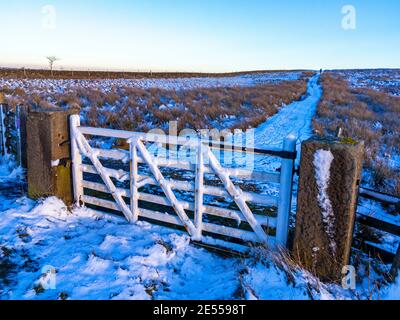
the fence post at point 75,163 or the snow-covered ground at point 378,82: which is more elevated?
the snow-covered ground at point 378,82

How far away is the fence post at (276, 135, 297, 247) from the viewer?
4.21 m

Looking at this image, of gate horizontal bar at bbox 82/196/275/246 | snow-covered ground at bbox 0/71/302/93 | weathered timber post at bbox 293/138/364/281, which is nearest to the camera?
weathered timber post at bbox 293/138/364/281

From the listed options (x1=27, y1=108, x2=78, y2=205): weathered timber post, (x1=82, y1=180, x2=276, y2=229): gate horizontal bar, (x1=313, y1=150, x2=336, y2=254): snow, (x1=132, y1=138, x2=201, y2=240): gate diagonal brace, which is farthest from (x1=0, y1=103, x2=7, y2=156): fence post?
(x1=313, y1=150, x2=336, y2=254): snow

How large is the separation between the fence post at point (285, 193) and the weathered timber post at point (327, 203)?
32 centimetres

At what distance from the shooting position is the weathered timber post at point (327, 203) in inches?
146

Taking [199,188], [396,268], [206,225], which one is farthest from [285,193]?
[396,268]

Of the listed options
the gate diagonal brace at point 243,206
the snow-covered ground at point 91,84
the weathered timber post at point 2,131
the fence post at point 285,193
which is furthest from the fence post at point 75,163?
the snow-covered ground at point 91,84

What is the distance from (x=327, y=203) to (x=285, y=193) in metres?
0.58

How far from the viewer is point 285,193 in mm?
4277

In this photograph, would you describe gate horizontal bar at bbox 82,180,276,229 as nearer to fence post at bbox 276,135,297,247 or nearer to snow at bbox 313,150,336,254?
fence post at bbox 276,135,297,247

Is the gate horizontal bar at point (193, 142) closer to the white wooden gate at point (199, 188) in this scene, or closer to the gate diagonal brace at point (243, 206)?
the white wooden gate at point (199, 188)
